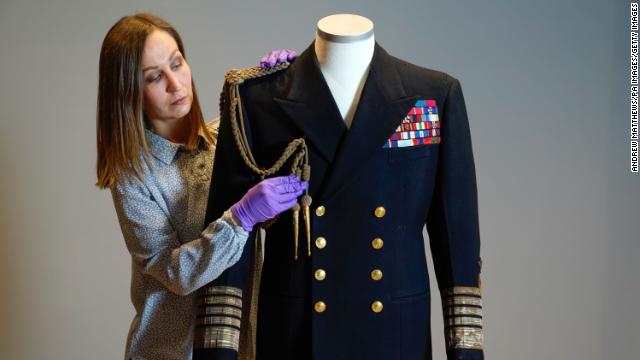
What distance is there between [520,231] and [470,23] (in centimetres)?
79

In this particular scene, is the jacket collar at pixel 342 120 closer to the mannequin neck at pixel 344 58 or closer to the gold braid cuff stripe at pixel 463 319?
the mannequin neck at pixel 344 58

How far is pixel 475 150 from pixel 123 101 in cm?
147

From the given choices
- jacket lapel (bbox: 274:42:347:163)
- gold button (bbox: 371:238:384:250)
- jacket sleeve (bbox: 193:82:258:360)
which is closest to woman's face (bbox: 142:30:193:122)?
jacket sleeve (bbox: 193:82:258:360)

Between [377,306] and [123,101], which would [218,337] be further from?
[123,101]

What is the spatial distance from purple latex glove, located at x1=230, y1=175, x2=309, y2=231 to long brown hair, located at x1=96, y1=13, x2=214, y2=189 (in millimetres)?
479

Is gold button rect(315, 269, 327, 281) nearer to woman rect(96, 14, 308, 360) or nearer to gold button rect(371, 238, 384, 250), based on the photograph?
gold button rect(371, 238, 384, 250)

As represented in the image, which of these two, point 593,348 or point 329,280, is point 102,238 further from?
point 593,348

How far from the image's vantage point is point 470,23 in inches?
116

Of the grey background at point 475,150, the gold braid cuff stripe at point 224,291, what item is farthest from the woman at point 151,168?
the grey background at point 475,150

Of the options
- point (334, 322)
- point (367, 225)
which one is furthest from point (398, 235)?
point (334, 322)

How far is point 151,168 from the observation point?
2057mm

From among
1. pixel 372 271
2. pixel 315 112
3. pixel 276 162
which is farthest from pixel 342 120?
pixel 372 271

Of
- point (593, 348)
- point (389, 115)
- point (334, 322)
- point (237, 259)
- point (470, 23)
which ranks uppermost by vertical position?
point (470, 23)

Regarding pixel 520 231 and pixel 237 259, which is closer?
pixel 237 259
